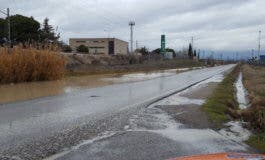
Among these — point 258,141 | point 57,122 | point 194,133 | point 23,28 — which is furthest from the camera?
point 23,28

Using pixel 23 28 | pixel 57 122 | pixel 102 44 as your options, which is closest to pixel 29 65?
pixel 57 122

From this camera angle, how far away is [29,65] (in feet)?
95.2

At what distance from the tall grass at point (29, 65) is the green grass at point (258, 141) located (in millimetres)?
17947

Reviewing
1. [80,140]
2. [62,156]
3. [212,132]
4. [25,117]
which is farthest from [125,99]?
[62,156]

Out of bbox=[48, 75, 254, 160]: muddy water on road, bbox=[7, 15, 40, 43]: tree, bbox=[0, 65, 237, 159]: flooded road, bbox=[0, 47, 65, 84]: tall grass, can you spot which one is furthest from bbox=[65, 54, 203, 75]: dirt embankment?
bbox=[48, 75, 254, 160]: muddy water on road

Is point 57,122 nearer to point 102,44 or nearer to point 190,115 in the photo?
point 190,115

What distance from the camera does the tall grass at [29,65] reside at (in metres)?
26.8

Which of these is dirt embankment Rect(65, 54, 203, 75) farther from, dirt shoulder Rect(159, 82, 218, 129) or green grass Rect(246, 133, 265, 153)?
green grass Rect(246, 133, 265, 153)

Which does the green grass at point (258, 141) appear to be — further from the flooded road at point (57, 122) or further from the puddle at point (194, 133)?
the flooded road at point (57, 122)

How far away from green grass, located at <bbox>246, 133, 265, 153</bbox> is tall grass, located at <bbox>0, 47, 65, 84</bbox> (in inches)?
707

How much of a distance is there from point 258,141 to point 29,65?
806 inches

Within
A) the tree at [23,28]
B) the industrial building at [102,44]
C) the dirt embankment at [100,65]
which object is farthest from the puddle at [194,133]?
the industrial building at [102,44]

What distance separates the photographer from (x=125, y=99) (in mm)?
19375

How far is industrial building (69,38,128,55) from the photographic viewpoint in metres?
123
